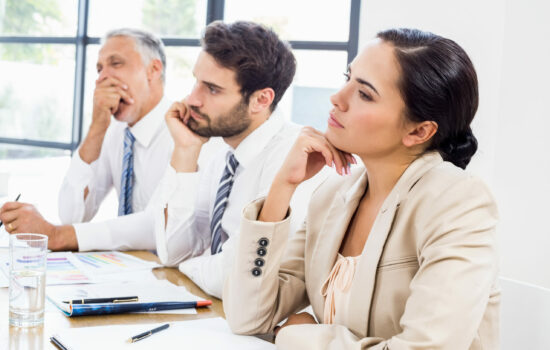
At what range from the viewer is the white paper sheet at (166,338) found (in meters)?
1.27

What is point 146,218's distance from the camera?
7.47ft

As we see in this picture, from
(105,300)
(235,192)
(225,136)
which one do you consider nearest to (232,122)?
(225,136)

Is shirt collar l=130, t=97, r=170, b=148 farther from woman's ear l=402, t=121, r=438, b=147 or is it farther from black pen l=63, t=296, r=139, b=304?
woman's ear l=402, t=121, r=438, b=147

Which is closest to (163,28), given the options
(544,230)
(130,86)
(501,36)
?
(130,86)

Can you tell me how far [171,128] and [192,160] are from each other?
19 cm

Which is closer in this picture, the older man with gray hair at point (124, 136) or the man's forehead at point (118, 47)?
the older man with gray hair at point (124, 136)

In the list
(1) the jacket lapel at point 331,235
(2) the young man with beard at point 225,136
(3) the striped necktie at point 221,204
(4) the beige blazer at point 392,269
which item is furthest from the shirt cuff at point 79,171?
(1) the jacket lapel at point 331,235

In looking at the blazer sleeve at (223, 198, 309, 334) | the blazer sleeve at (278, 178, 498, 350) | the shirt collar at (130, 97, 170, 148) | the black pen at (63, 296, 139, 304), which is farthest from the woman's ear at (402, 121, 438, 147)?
the shirt collar at (130, 97, 170, 148)

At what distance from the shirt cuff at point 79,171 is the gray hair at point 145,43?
1.78 feet

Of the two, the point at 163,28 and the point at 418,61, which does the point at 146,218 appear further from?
the point at 163,28

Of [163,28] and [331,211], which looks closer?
[331,211]

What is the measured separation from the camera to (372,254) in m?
1.30

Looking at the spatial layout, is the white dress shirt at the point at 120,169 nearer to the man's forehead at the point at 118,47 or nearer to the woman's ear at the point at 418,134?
the man's forehead at the point at 118,47

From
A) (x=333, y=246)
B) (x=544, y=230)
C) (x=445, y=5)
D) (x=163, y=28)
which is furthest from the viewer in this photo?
(x=163, y=28)
